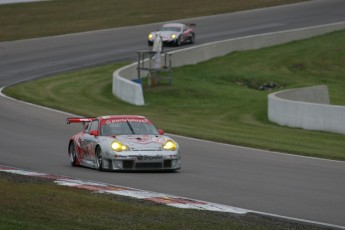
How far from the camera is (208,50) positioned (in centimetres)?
4969

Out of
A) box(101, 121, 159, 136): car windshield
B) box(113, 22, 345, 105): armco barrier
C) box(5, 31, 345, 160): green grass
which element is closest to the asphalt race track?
box(101, 121, 159, 136): car windshield

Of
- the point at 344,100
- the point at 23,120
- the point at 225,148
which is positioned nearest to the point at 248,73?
the point at 344,100

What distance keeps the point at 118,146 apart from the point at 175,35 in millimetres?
36399

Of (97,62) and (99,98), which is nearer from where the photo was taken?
→ (99,98)

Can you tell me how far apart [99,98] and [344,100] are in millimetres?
10281

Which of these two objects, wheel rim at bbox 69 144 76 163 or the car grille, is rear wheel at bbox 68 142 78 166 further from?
the car grille

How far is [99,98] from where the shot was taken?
37438mm

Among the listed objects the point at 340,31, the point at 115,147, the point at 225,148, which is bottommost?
the point at 340,31

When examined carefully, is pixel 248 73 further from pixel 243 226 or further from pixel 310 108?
pixel 243 226

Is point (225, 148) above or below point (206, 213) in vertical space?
below

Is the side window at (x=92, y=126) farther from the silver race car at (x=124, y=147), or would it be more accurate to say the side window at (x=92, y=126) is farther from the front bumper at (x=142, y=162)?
the front bumper at (x=142, y=162)

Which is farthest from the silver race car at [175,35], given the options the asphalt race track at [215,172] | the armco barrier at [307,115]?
the armco barrier at [307,115]

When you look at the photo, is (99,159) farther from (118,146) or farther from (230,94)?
(230,94)

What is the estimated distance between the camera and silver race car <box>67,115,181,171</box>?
18312 mm
